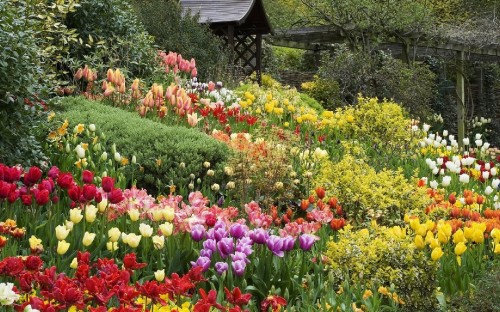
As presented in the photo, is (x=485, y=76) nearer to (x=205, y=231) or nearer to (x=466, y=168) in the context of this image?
(x=466, y=168)

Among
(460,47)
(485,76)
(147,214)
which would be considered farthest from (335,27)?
(147,214)

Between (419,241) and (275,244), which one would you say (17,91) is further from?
(419,241)

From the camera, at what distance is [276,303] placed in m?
3.50

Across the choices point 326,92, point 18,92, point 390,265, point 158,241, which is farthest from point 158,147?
point 326,92

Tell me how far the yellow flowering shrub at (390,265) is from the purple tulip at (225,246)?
2.14 feet

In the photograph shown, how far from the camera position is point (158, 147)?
6953 mm

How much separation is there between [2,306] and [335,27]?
587 inches

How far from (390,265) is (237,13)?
541 inches

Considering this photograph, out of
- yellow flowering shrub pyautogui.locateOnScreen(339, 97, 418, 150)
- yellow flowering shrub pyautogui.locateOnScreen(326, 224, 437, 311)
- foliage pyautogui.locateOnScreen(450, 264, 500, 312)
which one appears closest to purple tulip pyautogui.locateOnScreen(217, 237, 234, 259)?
yellow flowering shrub pyautogui.locateOnScreen(326, 224, 437, 311)

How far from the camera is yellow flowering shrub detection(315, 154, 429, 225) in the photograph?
228 inches

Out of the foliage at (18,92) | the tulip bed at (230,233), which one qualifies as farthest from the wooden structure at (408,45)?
the foliage at (18,92)

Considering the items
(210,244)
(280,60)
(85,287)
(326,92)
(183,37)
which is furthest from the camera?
(280,60)

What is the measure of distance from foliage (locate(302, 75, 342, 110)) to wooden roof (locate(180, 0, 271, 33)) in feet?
7.09

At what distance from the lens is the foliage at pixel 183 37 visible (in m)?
14.0
